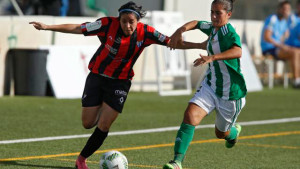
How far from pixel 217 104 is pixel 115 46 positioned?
1.20 m

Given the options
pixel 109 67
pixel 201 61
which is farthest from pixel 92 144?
pixel 201 61

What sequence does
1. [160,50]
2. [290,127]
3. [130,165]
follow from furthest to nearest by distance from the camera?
1. [160,50]
2. [290,127]
3. [130,165]

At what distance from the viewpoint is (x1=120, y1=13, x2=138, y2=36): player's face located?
8.26 metres

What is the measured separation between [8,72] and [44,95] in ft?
2.69

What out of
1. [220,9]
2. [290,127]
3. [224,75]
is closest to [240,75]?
[224,75]

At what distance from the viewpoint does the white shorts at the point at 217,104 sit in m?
8.24

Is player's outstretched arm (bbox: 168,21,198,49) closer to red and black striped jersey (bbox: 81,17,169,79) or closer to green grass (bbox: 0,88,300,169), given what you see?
red and black striped jersey (bbox: 81,17,169,79)

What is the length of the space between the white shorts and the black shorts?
29.9 inches

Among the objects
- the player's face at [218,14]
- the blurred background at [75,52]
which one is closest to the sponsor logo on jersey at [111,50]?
the player's face at [218,14]

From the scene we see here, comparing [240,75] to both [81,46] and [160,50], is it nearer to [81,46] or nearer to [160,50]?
[81,46]

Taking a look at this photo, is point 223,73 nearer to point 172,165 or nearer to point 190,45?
point 190,45

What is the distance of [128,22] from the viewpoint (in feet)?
27.2

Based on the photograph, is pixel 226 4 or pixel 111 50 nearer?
pixel 226 4

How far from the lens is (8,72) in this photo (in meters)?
15.9
